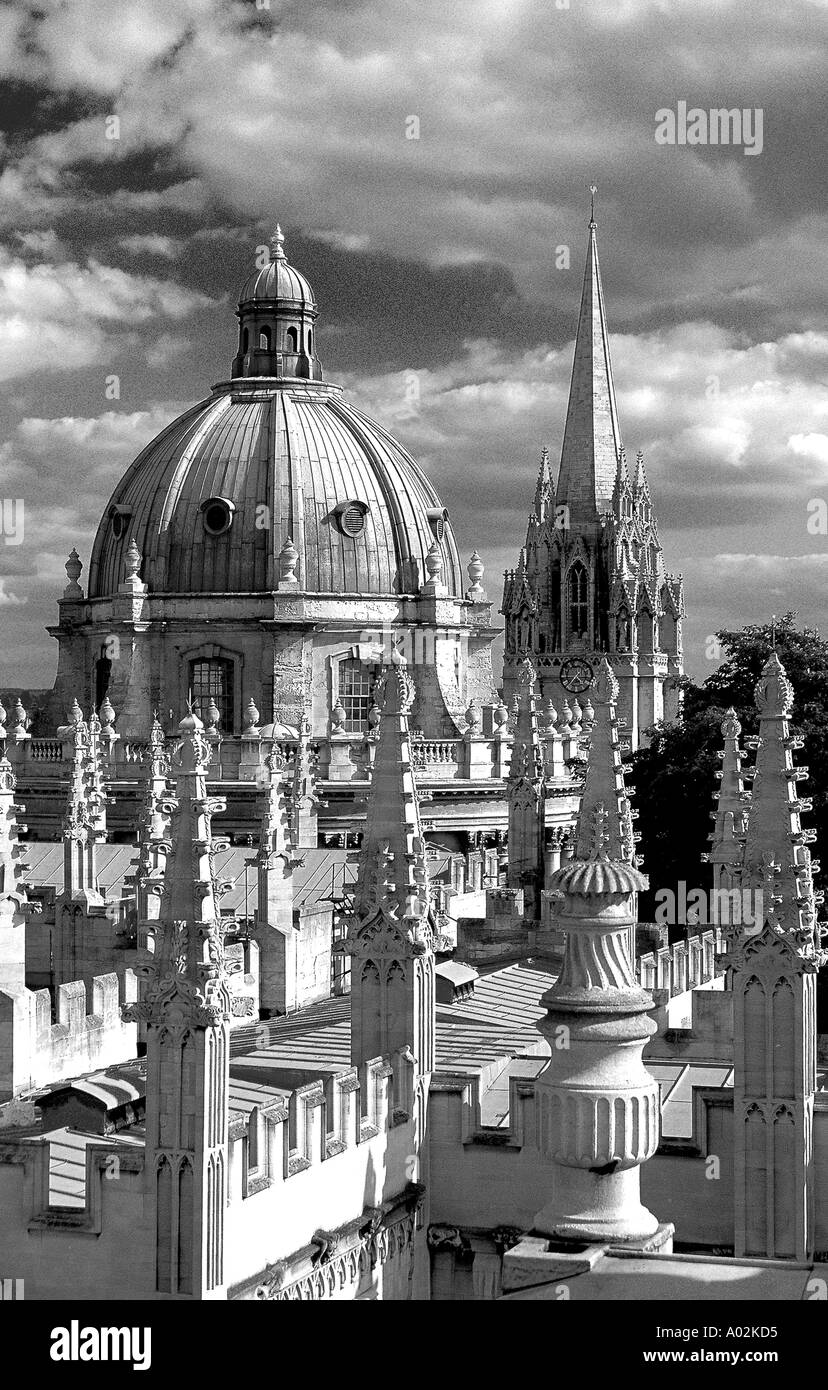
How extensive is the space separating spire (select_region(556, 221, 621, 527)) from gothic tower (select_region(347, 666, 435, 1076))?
13654cm

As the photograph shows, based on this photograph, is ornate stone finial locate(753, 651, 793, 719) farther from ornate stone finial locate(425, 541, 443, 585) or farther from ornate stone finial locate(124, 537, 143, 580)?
ornate stone finial locate(124, 537, 143, 580)

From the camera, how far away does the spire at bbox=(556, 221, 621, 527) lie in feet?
507

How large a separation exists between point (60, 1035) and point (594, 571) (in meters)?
130

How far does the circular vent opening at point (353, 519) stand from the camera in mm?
80625

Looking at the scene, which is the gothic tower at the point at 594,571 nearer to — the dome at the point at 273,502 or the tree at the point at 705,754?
the dome at the point at 273,502

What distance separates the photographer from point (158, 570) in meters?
81.0

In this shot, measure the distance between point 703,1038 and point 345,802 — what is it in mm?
46032

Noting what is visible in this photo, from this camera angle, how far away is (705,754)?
5534 cm

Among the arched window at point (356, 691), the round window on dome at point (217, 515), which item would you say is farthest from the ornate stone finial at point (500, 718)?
the round window on dome at point (217, 515)

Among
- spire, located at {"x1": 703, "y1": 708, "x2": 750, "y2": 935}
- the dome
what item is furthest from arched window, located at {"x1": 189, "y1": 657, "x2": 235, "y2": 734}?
spire, located at {"x1": 703, "y1": 708, "x2": 750, "y2": 935}

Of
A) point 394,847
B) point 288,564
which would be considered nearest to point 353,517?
point 288,564

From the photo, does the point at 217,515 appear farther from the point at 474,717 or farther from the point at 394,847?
the point at 394,847

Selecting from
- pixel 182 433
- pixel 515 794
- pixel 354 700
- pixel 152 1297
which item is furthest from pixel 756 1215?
pixel 182 433
